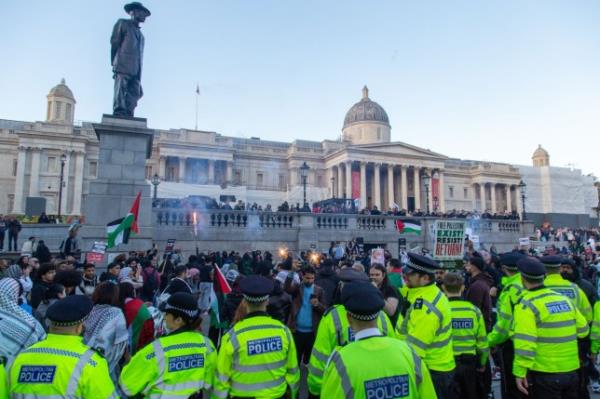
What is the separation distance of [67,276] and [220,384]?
3144 millimetres

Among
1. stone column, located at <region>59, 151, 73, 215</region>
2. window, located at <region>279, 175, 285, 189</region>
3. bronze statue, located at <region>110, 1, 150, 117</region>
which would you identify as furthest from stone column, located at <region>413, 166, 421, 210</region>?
bronze statue, located at <region>110, 1, 150, 117</region>

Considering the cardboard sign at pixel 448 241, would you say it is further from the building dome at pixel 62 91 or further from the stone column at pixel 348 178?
the building dome at pixel 62 91

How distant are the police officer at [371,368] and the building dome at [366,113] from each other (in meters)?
70.7

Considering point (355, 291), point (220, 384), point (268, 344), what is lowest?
point (220, 384)

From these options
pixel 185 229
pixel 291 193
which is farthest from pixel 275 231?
pixel 291 193

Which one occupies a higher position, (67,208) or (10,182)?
(10,182)

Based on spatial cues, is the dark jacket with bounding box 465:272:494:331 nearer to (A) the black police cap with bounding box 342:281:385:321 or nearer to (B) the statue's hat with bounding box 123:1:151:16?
(A) the black police cap with bounding box 342:281:385:321

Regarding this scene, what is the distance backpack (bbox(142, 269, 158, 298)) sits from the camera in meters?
8.38

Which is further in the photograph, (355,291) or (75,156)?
(75,156)

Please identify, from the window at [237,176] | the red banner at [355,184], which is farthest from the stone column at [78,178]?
the red banner at [355,184]

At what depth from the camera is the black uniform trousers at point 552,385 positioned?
3.90 metres

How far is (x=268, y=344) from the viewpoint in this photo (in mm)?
3383

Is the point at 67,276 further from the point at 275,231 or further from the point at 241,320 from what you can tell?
the point at 275,231

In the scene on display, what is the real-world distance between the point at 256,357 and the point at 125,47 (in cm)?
1371
